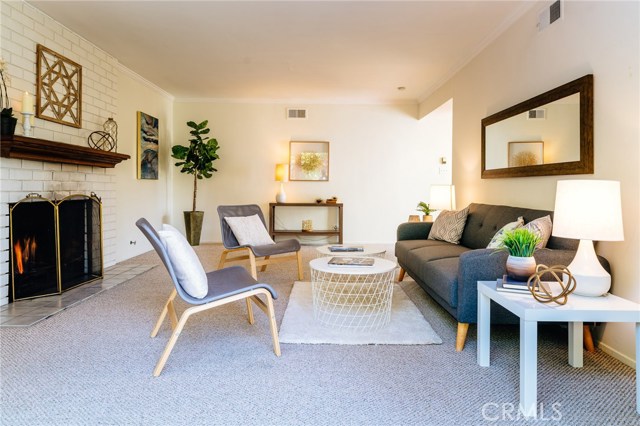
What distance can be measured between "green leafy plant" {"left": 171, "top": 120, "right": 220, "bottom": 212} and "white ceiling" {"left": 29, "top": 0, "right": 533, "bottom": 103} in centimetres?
74

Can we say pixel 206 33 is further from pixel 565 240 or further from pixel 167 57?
pixel 565 240

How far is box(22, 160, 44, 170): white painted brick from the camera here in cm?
302

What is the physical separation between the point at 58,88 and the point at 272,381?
137 inches

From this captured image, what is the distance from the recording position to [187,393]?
1.69 meters

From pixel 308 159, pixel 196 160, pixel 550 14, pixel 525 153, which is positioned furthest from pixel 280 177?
pixel 550 14

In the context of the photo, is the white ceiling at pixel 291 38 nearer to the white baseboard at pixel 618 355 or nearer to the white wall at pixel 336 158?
the white wall at pixel 336 158

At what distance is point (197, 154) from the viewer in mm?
5797

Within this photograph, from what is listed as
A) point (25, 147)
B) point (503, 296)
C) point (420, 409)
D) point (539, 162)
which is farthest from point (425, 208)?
point (25, 147)

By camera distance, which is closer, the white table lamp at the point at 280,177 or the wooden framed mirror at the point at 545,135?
the wooden framed mirror at the point at 545,135

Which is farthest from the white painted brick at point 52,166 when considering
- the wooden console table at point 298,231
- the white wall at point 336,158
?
the wooden console table at point 298,231

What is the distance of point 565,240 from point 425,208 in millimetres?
2978

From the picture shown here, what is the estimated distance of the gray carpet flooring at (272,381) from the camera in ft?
5.01

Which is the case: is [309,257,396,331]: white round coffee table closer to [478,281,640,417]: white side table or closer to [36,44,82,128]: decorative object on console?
[478,281,640,417]: white side table

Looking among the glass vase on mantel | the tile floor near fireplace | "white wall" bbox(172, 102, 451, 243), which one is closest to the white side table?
the glass vase on mantel
